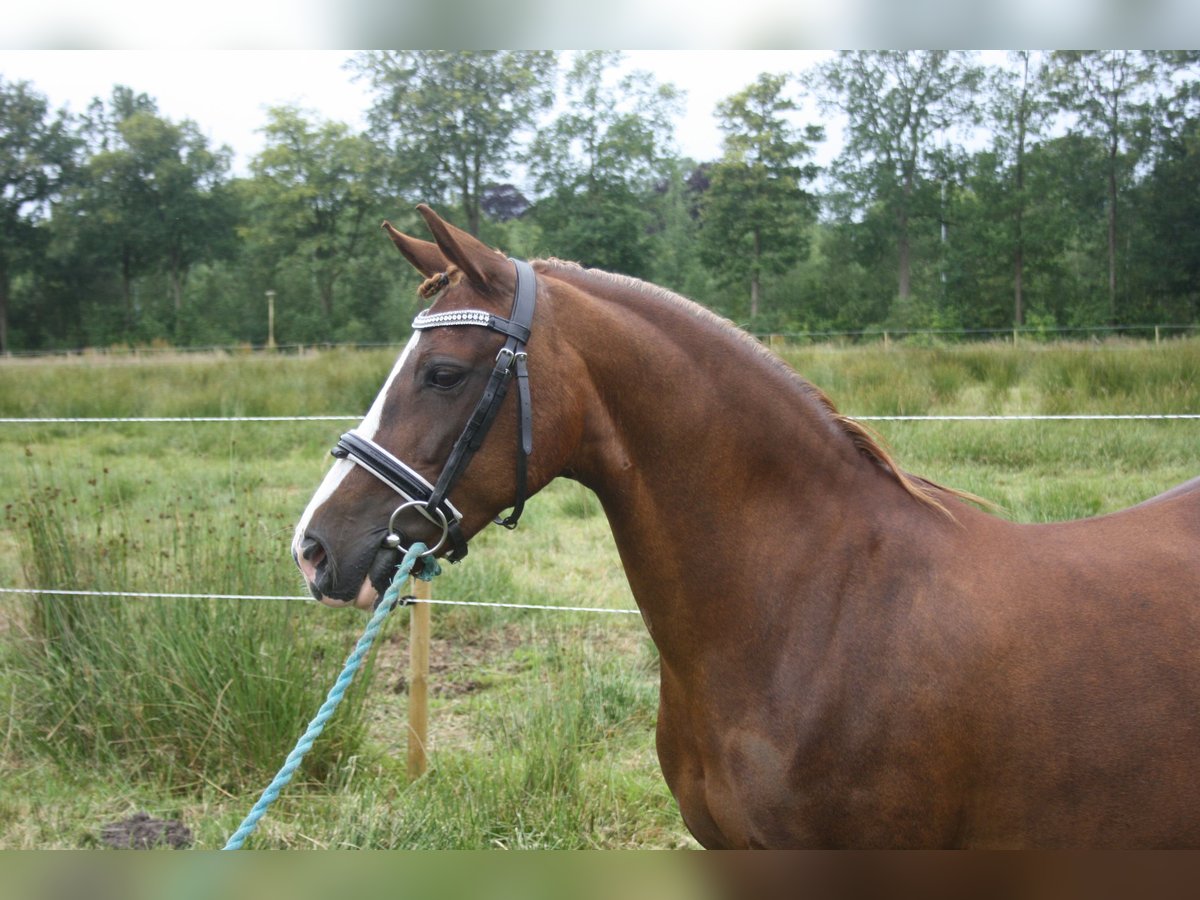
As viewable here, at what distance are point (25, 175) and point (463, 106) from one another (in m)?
6.67

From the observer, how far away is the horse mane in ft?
7.14

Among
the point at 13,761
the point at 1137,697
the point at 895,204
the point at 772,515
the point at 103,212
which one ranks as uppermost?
the point at 103,212

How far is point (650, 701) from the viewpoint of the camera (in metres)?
4.48

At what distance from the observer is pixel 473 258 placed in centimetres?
206

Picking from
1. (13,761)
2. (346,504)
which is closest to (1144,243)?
(346,504)

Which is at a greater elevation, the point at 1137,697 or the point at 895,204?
the point at 895,204

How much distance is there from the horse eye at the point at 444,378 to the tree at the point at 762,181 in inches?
255

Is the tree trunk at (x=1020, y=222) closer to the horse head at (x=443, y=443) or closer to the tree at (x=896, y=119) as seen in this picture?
the tree at (x=896, y=119)

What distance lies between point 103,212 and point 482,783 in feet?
35.6

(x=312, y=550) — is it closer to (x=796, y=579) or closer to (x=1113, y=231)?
(x=796, y=579)

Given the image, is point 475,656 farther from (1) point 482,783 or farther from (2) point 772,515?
(2) point 772,515

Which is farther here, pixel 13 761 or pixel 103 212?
pixel 103 212

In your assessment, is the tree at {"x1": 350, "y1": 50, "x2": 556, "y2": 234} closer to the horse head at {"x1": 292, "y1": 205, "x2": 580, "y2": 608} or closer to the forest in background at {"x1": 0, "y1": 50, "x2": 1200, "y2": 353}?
the forest in background at {"x1": 0, "y1": 50, "x2": 1200, "y2": 353}

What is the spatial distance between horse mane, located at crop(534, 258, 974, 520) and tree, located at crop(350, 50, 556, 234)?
6.05m
